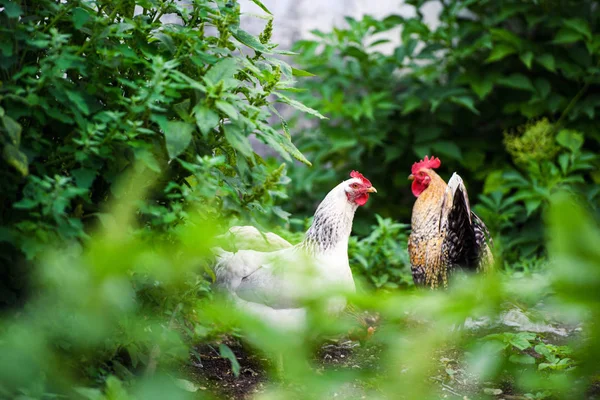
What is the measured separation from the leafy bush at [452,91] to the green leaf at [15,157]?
10.6ft

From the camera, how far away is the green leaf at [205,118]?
4.66 ft

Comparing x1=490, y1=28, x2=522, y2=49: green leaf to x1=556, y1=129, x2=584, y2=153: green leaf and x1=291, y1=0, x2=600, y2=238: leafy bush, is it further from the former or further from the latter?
x1=556, y1=129, x2=584, y2=153: green leaf

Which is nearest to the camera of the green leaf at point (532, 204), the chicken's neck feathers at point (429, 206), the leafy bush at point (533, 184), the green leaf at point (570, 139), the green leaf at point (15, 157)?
the green leaf at point (15, 157)

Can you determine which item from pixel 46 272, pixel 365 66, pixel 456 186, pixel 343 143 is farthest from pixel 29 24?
pixel 365 66

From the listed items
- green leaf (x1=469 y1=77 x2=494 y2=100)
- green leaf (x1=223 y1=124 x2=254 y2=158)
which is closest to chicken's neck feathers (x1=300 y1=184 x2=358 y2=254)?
green leaf (x1=223 y1=124 x2=254 y2=158)

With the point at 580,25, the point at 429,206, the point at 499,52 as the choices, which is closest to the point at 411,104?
the point at 499,52

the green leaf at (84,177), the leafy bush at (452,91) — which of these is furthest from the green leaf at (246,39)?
the leafy bush at (452,91)

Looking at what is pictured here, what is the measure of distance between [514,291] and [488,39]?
437 cm

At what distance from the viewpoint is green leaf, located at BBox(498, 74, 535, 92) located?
4.51m

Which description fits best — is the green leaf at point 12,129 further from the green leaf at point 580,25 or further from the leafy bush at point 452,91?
the green leaf at point 580,25

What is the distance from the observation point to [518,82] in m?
4.53

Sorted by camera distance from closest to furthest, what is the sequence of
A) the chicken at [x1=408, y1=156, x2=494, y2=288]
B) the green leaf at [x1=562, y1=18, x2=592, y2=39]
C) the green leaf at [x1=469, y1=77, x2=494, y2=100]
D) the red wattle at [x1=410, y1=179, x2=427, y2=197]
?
the chicken at [x1=408, y1=156, x2=494, y2=288]
the red wattle at [x1=410, y1=179, x2=427, y2=197]
the green leaf at [x1=562, y1=18, x2=592, y2=39]
the green leaf at [x1=469, y1=77, x2=494, y2=100]

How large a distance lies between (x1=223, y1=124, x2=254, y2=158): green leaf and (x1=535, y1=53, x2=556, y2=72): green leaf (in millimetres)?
3334

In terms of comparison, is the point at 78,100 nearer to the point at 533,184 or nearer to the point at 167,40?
the point at 167,40
